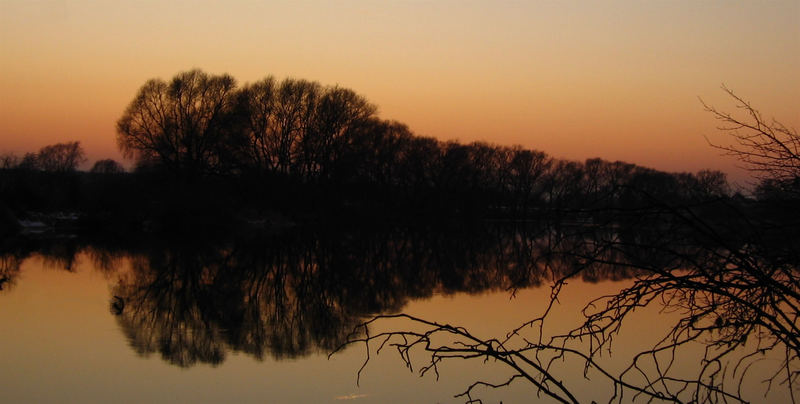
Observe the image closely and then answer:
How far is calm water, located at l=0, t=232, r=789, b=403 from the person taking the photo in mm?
7633

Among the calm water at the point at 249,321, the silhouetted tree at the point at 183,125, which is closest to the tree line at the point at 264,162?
the silhouetted tree at the point at 183,125

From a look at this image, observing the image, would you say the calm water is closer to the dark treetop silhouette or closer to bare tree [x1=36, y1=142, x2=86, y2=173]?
the dark treetop silhouette

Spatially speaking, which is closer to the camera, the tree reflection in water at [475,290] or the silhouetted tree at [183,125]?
the tree reflection in water at [475,290]

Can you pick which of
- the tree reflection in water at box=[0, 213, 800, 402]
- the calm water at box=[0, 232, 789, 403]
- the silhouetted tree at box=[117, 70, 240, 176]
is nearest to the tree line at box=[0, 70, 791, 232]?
the silhouetted tree at box=[117, 70, 240, 176]

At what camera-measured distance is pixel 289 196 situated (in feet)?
160

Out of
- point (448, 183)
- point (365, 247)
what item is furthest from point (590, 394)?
point (448, 183)

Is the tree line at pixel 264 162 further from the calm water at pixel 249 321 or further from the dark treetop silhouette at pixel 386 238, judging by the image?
the calm water at pixel 249 321

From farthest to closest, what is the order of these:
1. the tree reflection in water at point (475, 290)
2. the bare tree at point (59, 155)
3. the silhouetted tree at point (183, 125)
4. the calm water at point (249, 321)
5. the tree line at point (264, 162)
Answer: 1. the bare tree at point (59, 155)
2. the silhouetted tree at point (183, 125)
3. the tree line at point (264, 162)
4. the calm water at point (249, 321)
5. the tree reflection in water at point (475, 290)

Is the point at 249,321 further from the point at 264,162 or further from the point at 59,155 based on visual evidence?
the point at 59,155

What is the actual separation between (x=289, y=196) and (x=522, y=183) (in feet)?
103

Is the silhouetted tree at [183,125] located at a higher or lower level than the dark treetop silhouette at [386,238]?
higher

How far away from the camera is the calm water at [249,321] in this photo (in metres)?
7.63

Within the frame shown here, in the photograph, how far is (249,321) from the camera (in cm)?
1151

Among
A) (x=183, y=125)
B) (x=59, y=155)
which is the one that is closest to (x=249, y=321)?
(x=183, y=125)
